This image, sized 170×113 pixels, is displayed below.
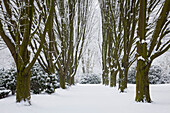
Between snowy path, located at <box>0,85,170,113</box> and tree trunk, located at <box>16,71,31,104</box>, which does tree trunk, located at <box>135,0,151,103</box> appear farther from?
tree trunk, located at <box>16,71,31,104</box>

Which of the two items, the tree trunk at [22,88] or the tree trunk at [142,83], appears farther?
the tree trunk at [142,83]

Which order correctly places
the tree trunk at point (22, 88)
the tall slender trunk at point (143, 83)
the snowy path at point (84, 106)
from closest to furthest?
the snowy path at point (84, 106) < the tree trunk at point (22, 88) < the tall slender trunk at point (143, 83)

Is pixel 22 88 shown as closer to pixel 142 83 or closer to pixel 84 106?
pixel 84 106

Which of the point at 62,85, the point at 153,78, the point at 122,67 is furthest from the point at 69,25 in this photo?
the point at 153,78

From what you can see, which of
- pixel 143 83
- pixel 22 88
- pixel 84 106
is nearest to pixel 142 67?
pixel 143 83

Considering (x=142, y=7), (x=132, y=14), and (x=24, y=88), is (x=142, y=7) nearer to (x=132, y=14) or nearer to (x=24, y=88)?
(x=132, y=14)

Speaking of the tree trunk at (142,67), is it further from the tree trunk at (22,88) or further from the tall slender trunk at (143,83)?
the tree trunk at (22,88)

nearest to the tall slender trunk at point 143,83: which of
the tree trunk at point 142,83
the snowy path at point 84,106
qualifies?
the tree trunk at point 142,83

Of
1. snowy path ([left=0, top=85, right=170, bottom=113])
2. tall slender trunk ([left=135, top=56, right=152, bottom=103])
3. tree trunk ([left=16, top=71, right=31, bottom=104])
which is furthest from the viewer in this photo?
tall slender trunk ([left=135, top=56, right=152, bottom=103])

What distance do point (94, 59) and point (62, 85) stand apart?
79.4 feet

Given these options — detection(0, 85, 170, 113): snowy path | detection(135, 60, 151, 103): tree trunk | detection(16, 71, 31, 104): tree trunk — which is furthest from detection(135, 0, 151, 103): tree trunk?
detection(16, 71, 31, 104): tree trunk

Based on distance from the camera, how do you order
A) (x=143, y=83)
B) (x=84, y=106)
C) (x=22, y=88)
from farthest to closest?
1. (x=143, y=83)
2. (x=84, y=106)
3. (x=22, y=88)

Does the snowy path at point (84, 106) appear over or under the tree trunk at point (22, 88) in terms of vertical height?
under

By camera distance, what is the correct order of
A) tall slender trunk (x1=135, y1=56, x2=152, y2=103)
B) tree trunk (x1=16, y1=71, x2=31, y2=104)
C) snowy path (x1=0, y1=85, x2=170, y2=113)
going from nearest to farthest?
snowy path (x1=0, y1=85, x2=170, y2=113) < tree trunk (x1=16, y1=71, x2=31, y2=104) < tall slender trunk (x1=135, y1=56, x2=152, y2=103)
